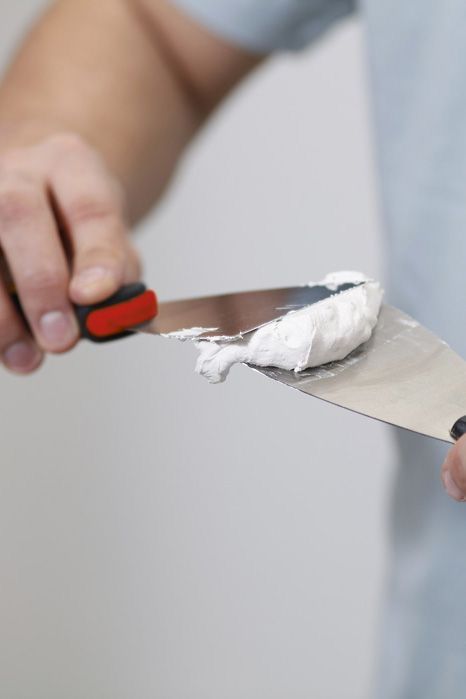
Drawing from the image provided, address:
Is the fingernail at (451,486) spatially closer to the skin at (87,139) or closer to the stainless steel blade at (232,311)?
the stainless steel blade at (232,311)

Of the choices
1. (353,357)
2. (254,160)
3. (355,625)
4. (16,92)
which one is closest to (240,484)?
(355,625)

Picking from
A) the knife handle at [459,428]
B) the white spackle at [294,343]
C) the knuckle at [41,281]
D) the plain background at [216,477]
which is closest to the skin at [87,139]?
the knuckle at [41,281]

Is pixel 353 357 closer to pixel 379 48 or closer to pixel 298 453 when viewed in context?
pixel 379 48

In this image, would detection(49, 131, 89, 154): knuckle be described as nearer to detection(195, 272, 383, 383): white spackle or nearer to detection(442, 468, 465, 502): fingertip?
detection(195, 272, 383, 383): white spackle

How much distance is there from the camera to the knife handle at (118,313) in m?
0.46

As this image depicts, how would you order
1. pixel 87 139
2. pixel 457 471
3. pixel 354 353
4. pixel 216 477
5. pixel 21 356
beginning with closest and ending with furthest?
pixel 457 471
pixel 354 353
pixel 21 356
pixel 87 139
pixel 216 477

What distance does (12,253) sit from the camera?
1.62ft

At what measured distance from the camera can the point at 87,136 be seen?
65 centimetres

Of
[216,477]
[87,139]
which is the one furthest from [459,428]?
[216,477]

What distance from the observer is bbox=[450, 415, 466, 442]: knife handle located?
347 millimetres

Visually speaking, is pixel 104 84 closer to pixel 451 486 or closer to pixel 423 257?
pixel 423 257

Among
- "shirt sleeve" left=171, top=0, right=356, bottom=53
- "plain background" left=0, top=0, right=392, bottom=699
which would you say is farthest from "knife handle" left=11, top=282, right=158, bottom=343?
"plain background" left=0, top=0, right=392, bottom=699

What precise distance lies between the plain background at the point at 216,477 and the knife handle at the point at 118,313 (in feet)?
2.07

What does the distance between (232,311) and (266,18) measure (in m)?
0.32
